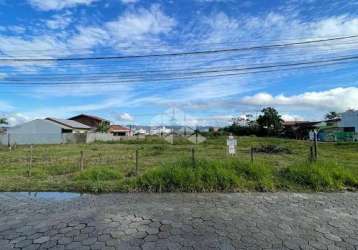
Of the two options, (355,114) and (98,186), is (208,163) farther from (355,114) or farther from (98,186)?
(355,114)

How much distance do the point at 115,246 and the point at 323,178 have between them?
18.9 ft

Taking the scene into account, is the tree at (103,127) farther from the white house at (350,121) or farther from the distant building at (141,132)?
the white house at (350,121)

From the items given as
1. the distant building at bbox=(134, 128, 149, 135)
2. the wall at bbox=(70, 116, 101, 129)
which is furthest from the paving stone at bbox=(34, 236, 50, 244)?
the distant building at bbox=(134, 128, 149, 135)

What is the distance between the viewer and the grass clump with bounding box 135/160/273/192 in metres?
6.82

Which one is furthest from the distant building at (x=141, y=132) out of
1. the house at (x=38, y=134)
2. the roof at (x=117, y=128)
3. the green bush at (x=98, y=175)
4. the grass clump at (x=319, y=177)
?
the grass clump at (x=319, y=177)

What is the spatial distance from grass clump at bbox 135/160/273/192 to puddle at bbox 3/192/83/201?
1.58m

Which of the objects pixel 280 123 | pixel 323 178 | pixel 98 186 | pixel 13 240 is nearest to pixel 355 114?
pixel 280 123

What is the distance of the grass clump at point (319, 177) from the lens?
6.97 metres

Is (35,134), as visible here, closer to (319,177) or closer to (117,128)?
(117,128)

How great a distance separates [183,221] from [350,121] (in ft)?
142

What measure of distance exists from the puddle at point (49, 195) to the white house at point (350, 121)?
1672 inches

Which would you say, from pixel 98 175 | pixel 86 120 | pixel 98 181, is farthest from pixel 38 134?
pixel 98 181

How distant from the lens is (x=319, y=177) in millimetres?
7121

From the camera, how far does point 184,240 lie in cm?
384
